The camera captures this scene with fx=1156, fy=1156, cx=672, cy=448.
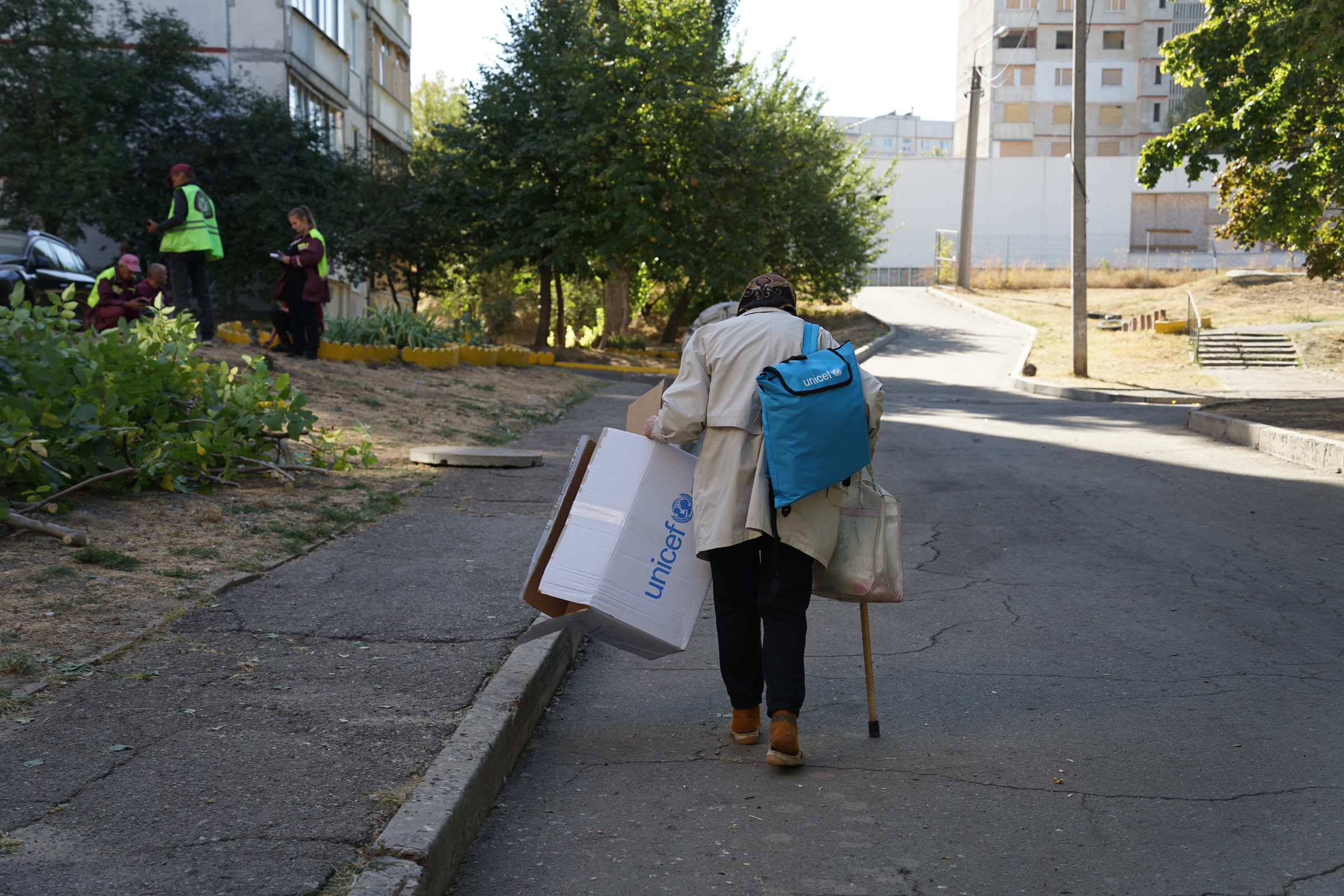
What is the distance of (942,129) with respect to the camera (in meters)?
128

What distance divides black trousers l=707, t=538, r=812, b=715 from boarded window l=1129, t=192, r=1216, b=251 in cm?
6790

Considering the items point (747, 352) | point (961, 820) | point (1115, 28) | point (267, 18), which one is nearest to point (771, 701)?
point (961, 820)

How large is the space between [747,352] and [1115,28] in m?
82.2

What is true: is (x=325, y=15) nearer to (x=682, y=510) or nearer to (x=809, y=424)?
(x=682, y=510)

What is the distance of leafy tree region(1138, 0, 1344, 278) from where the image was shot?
51.3 ft

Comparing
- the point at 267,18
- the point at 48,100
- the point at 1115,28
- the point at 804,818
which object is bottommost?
the point at 804,818

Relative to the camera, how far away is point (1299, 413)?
578 inches

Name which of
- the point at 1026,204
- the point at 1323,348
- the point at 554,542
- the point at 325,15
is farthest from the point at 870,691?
the point at 1026,204

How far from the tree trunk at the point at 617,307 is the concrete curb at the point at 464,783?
2614cm

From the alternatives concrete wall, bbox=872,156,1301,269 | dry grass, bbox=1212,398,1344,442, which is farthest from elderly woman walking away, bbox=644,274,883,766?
concrete wall, bbox=872,156,1301,269

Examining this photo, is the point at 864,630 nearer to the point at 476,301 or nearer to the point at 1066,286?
the point at 476,301

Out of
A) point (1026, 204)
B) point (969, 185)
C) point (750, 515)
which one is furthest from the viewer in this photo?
point (1026, 204)

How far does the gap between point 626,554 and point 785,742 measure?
85 centimetres

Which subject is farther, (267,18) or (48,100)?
(267,18)
